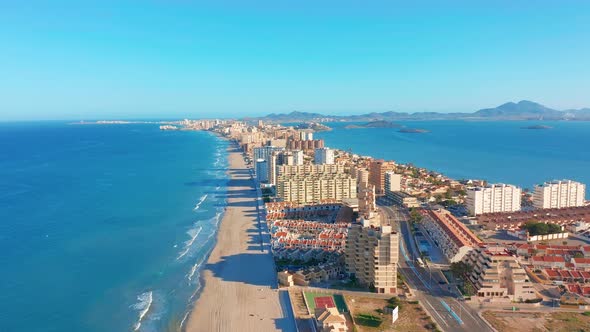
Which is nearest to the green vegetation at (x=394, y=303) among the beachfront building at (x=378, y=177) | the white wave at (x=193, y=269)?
the white wave at (x=193, y=269)

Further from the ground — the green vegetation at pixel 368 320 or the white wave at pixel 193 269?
the green vegetation at pixel 368 320

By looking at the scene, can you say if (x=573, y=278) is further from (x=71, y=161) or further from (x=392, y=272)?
(x=71, y=161)

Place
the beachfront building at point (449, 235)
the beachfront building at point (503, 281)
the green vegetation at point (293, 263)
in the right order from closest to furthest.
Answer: the beachfront building at point (503, 281) → the beachfront building at point (449, 235) → the green vegetation at point (293, 263)

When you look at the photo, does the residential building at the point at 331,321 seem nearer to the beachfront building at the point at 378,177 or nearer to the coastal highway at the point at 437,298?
the coastal highway at the point at 437,298

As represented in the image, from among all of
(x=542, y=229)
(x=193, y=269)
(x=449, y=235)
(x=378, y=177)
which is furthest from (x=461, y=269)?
(x=378, y=177)

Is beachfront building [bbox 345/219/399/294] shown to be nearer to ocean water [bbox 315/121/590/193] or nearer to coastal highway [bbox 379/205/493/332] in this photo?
coastal highway [bbox 379/205/493/332]

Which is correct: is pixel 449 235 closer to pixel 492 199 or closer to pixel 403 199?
pixel 403 199
